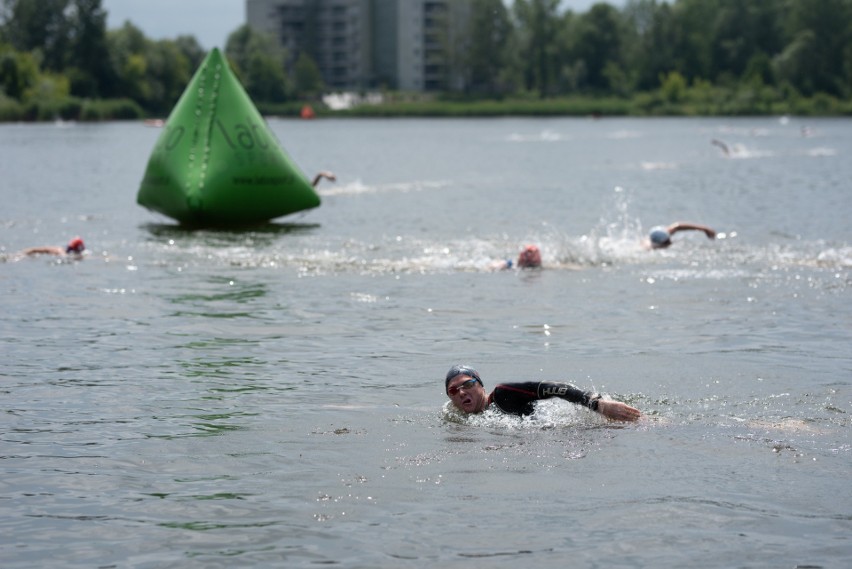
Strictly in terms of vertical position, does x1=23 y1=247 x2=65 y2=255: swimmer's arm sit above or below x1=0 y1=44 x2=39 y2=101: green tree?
below

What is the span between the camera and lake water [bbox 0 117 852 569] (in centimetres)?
816

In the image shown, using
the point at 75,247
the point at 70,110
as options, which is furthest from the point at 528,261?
the point at 70,110

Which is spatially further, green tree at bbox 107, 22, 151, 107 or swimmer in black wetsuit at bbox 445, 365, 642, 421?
green tree at bbox 107, 22, 151, 107

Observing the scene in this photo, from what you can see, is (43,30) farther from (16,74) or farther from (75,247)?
(75,247)

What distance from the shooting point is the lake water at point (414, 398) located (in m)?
8.16

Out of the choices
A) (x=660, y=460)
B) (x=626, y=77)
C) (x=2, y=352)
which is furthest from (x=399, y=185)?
(x=626, y=77)

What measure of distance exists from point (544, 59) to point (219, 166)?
14548 centimetres

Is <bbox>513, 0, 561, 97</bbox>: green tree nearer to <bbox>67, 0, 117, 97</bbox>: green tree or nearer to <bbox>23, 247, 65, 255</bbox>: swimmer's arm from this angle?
<bbox>67, 0, 117, 97</bbox>: green tree

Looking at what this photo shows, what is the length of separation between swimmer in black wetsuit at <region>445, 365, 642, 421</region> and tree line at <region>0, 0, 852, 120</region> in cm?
11752

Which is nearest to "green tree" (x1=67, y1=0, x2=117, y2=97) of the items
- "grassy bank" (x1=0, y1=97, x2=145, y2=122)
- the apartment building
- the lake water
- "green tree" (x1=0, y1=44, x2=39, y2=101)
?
"grassy bank" (x1=0, y1=97, x2=145, y2=122)

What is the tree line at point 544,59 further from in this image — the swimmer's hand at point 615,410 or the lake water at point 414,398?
the swimmer's hand at point 615,410

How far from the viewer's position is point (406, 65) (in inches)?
7397

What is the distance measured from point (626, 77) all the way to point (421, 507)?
15478cm

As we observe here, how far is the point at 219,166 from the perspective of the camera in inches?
979
